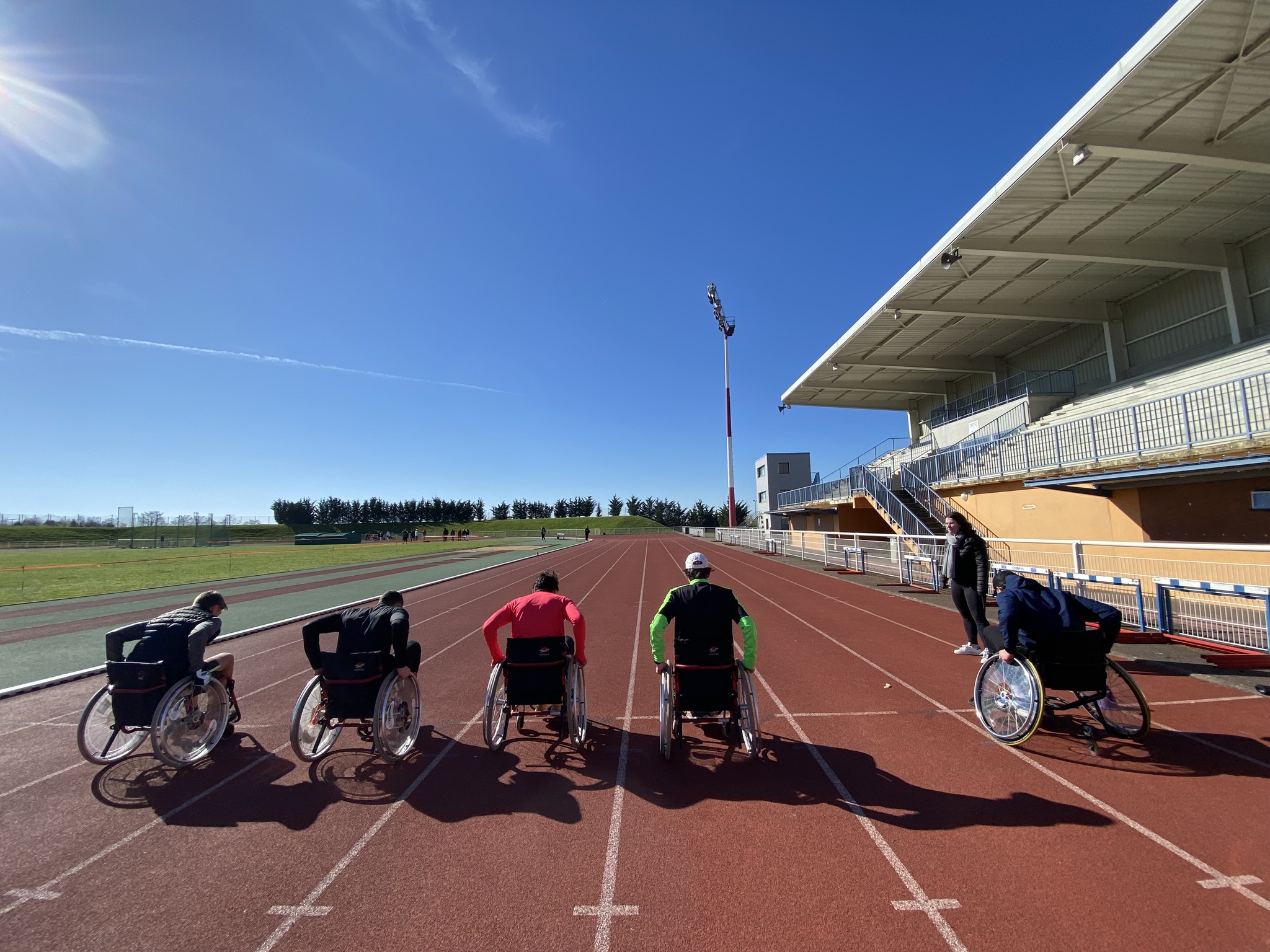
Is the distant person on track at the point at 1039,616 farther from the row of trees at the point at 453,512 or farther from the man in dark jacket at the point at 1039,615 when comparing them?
the row of trees at the point at 453,512

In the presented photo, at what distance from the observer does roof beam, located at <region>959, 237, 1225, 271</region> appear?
15.4 metres

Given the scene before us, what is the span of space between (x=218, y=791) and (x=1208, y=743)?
731 centimetres

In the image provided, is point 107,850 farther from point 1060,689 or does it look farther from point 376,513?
point 376,513

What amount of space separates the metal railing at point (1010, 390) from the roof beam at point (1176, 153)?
9.25 metres

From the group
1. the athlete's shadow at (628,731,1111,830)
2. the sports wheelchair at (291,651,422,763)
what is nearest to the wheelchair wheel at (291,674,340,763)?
the sports wheelchair at (291,651,422,763)

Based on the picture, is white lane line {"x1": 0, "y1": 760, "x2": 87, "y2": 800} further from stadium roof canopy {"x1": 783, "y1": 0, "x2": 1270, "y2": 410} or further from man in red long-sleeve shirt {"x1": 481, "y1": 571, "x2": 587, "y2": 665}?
stadium roof canopy {"x1": 783, "y1": 0, "x2": 1270, "y2": 410}

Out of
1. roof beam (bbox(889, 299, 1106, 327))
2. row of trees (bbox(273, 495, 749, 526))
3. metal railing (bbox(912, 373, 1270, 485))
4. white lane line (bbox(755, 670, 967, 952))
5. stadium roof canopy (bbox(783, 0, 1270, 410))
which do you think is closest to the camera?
white lane line (bbox(755, 670, 967, 952))

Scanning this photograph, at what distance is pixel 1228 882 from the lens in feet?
8.34

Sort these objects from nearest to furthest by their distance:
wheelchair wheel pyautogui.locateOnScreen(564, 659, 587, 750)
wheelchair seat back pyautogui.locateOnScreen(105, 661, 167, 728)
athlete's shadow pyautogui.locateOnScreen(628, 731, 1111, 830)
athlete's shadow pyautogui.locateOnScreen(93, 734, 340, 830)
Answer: athlete's shadow pyautogui.locateOnScreen(628, 731, 1111, 830) < athlete's shadow pyautogui.locateOnScreen(93, 734, 340, 830) < wheelchair seat back pyautogui.locateOnScreen(105, 661, 167, 728) < wheelchair wheel pyautogui.locateOnScreen(564, 659, 587, 750)

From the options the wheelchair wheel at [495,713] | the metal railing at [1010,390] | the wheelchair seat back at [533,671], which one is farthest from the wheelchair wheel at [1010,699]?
the metal railing at [1010,390]

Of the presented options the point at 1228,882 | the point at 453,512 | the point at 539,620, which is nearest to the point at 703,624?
the point at 539,620

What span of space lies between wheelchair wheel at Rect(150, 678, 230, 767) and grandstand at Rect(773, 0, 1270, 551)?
12.5 m

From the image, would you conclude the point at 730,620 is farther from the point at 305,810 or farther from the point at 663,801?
the point at 305,810

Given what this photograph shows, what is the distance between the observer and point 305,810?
135 inches
